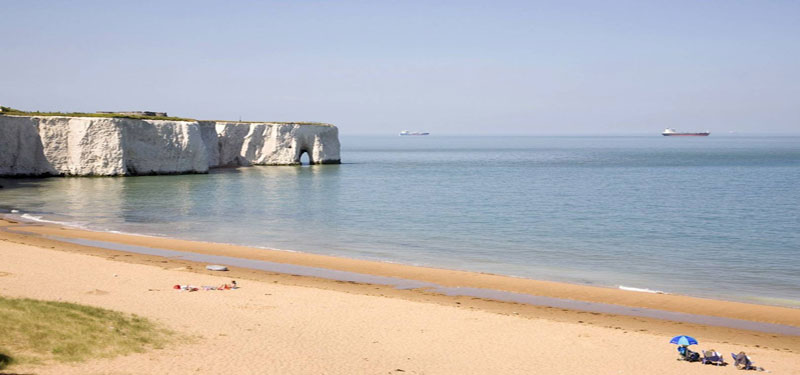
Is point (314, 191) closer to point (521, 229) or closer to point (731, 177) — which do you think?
point (521, 229)

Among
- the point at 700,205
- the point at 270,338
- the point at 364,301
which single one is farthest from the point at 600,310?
the point at 700,205

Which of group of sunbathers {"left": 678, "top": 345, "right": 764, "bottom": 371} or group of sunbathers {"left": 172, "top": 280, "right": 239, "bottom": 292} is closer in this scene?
group of sunbathers {"left": 678, "top": 345, "right": 764, "bottom": 371}

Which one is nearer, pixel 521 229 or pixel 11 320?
pixel 11 320

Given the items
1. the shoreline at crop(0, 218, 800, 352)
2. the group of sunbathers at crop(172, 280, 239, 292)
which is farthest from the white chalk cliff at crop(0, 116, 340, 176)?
the group of sunbathers at crop(172, 280, 239, 292)

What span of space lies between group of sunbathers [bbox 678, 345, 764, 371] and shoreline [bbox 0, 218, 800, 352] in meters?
1.89

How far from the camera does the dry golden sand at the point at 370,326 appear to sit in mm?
10984

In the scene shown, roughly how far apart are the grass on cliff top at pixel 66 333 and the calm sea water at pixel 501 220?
1105cm

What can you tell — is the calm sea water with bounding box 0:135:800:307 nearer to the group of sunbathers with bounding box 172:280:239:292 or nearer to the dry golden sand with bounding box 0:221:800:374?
the dry golden sand with bounding box 0:221:800:374

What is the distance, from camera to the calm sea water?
2117cm

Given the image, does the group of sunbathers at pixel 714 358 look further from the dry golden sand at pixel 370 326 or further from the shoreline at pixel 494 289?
the shoreline at pixel 494 289

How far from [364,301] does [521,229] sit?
608 inches

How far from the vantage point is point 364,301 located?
51.2 ft

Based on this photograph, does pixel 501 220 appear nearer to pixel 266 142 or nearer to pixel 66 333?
pixel 66 333

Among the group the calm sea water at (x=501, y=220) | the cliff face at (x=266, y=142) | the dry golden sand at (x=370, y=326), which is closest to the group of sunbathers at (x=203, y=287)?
the dry golden sand at (x=370, y=326)
